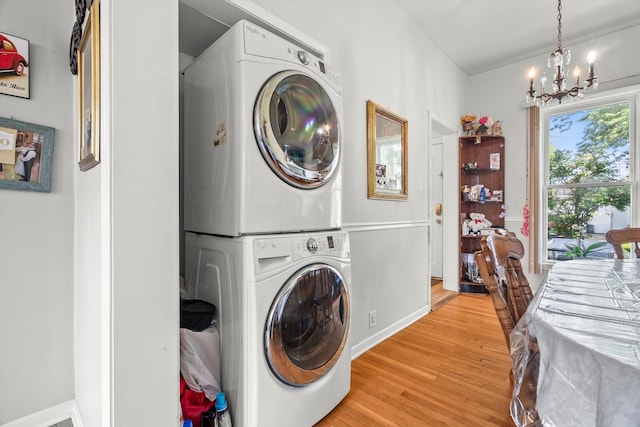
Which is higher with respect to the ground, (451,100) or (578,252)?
(451,100)

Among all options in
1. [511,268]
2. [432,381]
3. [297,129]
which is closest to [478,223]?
[432,381]

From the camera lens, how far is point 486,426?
4.64ft

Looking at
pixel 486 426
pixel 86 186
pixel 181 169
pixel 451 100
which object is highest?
pixel 451 100

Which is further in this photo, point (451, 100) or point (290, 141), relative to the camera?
point (451, 100)

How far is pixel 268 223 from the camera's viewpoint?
127 cm

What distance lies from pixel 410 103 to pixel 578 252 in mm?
2599

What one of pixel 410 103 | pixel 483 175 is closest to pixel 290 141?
pixel 410 103

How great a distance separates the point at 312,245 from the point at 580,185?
361cm

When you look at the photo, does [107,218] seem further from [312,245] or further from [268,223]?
[312,245]

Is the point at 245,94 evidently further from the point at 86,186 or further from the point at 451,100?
the point at 451,100

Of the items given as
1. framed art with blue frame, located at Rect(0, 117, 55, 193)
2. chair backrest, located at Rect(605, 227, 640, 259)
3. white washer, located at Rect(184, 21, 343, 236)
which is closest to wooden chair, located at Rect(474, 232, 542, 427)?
white washer, located at Rect(184, 21, 343, 236)

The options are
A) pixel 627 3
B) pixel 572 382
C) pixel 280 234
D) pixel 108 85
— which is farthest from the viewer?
pixel 627 3

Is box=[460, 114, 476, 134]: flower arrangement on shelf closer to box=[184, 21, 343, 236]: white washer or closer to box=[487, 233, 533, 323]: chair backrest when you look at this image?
box=[184, 21, 343, 236]: white washer

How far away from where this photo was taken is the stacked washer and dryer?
3.92 feet
